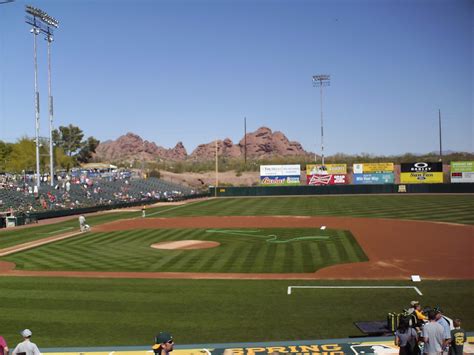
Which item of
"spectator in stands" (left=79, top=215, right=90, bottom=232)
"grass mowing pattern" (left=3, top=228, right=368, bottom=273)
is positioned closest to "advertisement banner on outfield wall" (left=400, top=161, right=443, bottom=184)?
"grass mowing pattern" (left=3, top=228, right=368, bottom=273)

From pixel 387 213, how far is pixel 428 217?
15.8 feet

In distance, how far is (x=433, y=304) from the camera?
1352 centimetres

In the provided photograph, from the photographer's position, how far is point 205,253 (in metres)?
23.0

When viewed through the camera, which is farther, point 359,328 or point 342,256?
point 342,256

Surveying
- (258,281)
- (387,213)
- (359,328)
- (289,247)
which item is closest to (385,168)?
(387,213)

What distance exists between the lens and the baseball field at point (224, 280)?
38.6 ft

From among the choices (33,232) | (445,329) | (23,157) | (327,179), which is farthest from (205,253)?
(23,157)

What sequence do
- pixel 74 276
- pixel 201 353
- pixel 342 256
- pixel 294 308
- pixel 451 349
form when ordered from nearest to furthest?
pixel 451 349 < pixel 201 353 < pixel 294 308 < pixel 74 276 < pixel 342 256

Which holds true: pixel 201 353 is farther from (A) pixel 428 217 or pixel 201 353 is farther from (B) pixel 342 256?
(A) pixel 428 217

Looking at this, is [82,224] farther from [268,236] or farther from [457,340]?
[457,340]

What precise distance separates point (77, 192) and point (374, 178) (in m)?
46.9

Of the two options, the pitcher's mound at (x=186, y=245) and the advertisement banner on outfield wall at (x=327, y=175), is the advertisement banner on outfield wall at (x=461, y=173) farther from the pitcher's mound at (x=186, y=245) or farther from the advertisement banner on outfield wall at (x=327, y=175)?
the pitcher's mound at (x=186, y=245)

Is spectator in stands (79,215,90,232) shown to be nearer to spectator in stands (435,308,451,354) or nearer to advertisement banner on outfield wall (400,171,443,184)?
spectator in stands (435,308,451,354)

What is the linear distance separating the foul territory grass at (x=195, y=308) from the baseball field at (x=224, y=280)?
0.04m
